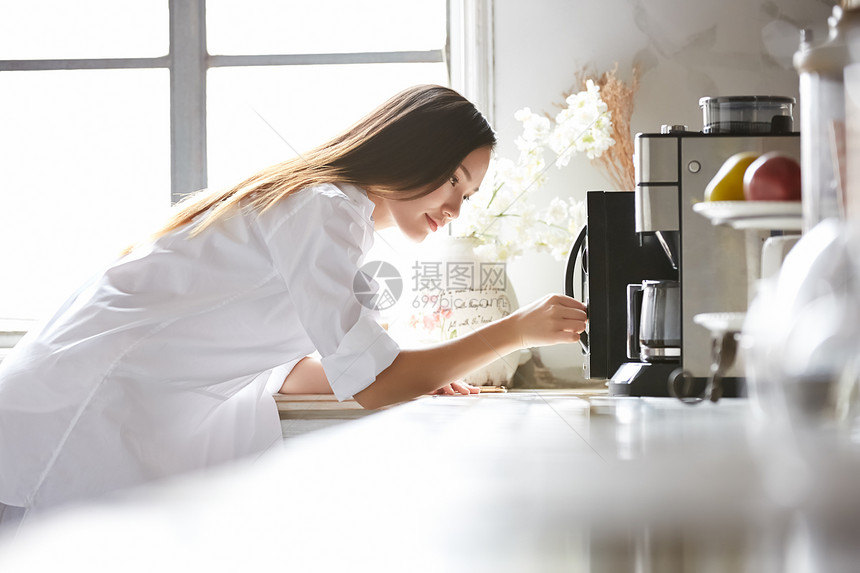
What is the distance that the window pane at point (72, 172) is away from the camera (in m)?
2.19

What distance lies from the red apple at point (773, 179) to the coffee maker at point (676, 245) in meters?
0.30

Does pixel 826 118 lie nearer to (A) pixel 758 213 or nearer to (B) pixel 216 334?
(A) pixel 758 213

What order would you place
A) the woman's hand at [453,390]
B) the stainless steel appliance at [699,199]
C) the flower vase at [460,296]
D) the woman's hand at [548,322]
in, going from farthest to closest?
the flower vase at [460,296]
the woman's hand at [453,390]
the woman's hand at [548,322]
the stainless steel appliance at [699,199]

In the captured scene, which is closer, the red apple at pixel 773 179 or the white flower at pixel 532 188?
the red apple at pixel 773 179

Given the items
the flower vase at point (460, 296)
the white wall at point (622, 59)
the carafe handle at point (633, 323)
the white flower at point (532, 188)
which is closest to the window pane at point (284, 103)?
the white wall at point (622, 59)

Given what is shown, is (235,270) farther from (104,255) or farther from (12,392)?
(104,255)

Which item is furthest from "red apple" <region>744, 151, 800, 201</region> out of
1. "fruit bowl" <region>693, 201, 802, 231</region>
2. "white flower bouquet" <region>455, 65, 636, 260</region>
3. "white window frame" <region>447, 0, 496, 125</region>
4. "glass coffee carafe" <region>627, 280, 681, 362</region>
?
"white window frame" <region>447, 0, 496, 125</region>

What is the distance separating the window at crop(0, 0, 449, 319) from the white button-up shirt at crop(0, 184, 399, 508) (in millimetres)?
1038

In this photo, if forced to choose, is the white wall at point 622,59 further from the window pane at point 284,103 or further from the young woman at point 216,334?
the young woman at point 216,334

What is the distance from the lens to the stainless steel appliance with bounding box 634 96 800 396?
0.97 metres

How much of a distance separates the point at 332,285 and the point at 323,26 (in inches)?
50.5

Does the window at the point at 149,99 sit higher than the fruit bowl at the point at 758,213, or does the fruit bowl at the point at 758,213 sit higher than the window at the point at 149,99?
the window at the point at 149,99

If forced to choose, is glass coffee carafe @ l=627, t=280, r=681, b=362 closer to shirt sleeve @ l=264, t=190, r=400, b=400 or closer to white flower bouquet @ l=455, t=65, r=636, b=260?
shirt sleeve @ l=264, t=190, r=400, b=400

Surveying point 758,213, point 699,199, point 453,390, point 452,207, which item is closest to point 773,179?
point 758,213
